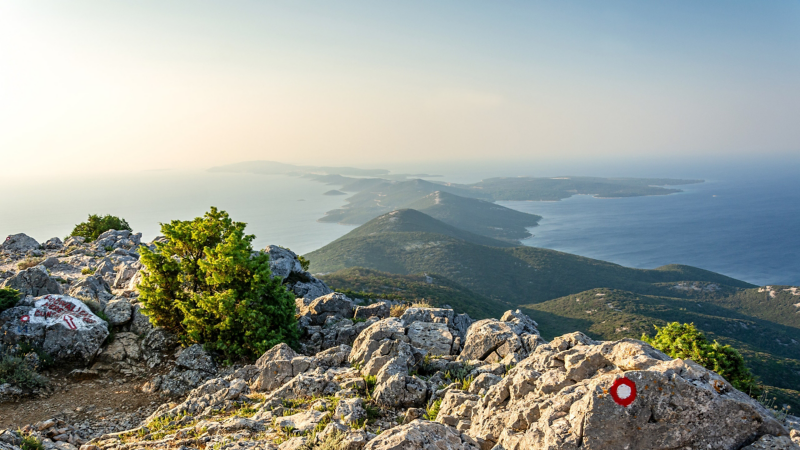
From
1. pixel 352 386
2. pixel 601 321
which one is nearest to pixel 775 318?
pixel 601 321

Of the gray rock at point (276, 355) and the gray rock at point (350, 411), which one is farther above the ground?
the gray rock at point (350, 411)

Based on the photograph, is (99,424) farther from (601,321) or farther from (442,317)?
(601,321)

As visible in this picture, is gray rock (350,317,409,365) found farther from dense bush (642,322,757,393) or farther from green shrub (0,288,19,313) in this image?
dense bush (642,322,757,393)

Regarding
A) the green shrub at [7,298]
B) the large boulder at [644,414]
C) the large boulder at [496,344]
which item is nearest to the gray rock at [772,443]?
the large boulder at [644,414]

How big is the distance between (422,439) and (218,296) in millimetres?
9866

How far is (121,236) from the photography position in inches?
1236

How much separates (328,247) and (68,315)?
132 metres

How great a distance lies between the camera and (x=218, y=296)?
13.1m

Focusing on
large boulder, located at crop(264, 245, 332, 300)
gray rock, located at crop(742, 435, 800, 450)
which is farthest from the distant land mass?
gray rock, located at crop(742, 435, 800, 450)

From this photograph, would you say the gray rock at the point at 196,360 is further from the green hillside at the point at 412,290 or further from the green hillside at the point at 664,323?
the green hillside at the point at 664,323

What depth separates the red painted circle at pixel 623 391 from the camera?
5125mm

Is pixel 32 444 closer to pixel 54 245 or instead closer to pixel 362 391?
pixel 362 391

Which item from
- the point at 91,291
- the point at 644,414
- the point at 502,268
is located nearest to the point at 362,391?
the point at 644,414

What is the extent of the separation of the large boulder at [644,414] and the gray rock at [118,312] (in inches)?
595
